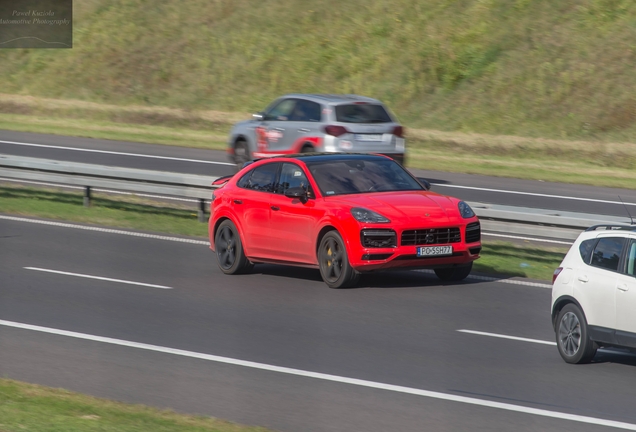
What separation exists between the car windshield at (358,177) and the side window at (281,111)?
369 inches

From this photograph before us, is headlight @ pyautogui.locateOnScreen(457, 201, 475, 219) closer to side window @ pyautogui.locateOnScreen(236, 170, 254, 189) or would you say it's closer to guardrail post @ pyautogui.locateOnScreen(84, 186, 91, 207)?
side window @ pyautogui.locateOnScreen(236, 170, 254, 189)

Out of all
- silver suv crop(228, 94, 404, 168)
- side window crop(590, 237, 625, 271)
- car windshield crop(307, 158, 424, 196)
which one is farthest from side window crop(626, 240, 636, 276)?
silver suv crop(228, 94, 404, 168)

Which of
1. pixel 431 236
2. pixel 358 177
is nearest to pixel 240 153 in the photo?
pixel 358 177

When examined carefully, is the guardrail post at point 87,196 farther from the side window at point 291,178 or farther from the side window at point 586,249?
the side window at point 586,249

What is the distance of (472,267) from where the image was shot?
50.6ft

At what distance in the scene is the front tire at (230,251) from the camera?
1475 cm

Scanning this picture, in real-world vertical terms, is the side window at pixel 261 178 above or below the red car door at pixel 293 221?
above

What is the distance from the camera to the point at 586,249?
10031 mm

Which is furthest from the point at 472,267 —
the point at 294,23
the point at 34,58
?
the point at 34,58

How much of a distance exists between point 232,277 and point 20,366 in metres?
5.55

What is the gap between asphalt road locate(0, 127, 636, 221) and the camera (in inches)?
875

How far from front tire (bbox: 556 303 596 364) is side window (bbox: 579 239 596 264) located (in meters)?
0.43

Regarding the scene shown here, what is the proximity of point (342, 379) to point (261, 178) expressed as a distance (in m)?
6.36

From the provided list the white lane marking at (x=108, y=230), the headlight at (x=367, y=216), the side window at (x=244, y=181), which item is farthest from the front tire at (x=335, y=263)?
the white lane marking at (x=108, y=230)
